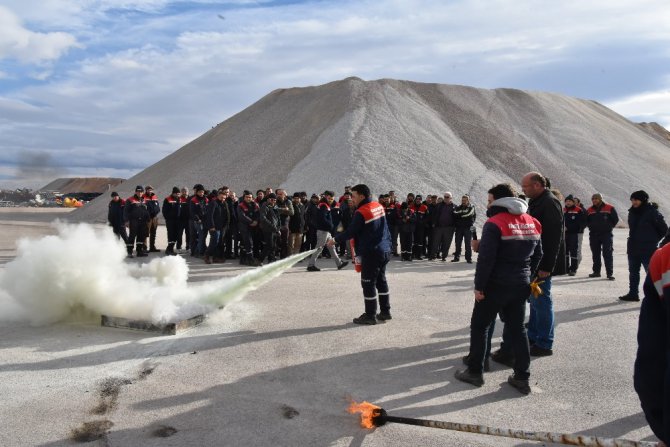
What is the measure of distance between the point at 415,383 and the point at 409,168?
25.5 metres

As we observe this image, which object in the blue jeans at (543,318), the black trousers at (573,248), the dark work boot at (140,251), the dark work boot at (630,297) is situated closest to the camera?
the blue jeans at (543,318)

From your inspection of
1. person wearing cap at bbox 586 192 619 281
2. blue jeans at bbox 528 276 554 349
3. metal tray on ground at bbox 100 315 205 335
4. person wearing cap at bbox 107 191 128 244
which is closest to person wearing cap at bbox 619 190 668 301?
person wearing cap at bbox 586 192 619 281

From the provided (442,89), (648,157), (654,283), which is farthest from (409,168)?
(654,283)

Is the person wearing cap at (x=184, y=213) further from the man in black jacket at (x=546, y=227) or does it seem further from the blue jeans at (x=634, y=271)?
the blue jeans at (x=634, y=271)

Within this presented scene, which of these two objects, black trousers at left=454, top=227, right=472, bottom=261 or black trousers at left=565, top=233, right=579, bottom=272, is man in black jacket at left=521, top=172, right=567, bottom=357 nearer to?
black trousers at left=565, top=233, right=579, bottom=272

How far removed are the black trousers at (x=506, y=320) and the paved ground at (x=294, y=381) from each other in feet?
0.95

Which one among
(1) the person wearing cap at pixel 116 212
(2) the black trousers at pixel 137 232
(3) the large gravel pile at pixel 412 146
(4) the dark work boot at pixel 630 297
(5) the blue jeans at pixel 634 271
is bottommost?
(4) the dark work boot at pixel 630 297

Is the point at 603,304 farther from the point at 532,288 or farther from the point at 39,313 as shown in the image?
the point at 39,313

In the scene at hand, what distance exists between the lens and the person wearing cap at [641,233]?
8586 mm

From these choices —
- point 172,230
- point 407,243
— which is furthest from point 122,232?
point 407,243

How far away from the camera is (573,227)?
12109 millimetres

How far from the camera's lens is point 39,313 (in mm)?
7012

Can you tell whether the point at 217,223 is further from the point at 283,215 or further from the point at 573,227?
the point at 573,227

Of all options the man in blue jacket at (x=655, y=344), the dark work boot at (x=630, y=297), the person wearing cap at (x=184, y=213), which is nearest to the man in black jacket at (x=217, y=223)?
the person wearing cap at (x=184, y=213)
